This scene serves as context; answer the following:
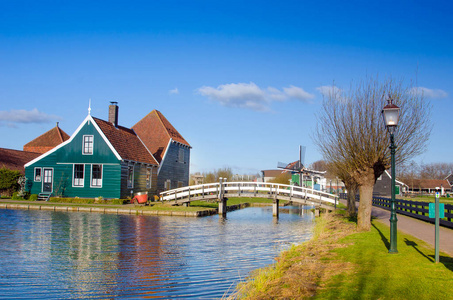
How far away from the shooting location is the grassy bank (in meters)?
7.48

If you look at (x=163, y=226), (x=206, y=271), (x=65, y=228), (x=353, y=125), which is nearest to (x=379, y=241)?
(x=353, y=125)

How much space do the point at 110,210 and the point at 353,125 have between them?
17.4 meters

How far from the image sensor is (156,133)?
138ft

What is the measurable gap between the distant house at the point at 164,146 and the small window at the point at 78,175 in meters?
8.23

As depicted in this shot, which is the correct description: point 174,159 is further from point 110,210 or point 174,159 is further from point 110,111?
point 110,210

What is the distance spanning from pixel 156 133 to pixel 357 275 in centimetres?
3501

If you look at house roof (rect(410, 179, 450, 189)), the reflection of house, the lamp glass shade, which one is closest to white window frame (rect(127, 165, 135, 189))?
the lamp glass shade

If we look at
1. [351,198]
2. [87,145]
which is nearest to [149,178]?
[87,145]

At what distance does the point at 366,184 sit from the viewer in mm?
16312

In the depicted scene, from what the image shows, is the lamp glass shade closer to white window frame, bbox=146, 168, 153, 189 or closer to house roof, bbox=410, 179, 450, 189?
white window frame, bbox=146, 168, 153, 189

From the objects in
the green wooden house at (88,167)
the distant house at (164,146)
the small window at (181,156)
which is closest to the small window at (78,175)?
the green wooden house at (88,167)

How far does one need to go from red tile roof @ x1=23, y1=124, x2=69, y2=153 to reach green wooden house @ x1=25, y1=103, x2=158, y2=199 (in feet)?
68.1

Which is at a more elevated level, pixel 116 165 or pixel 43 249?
pixel 116 165

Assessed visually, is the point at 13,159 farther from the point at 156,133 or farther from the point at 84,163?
the point at 156,133
